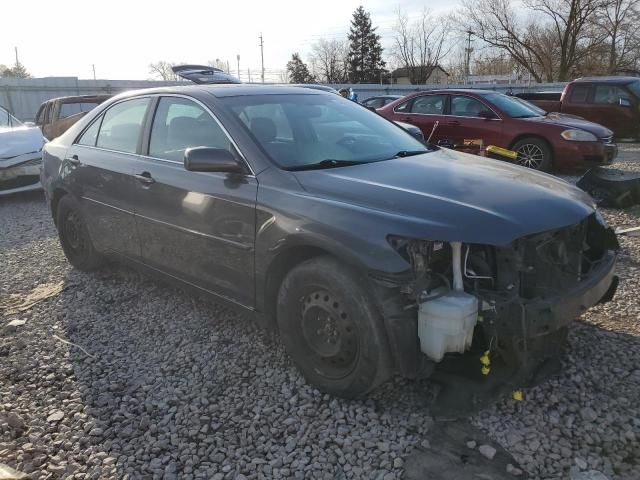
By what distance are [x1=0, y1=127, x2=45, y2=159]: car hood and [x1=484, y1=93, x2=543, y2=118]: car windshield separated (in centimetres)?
795

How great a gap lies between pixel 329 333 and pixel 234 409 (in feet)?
2.19

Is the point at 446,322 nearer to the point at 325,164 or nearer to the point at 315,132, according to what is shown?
the point at 325,164

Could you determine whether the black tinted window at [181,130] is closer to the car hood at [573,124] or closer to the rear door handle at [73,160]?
the rear door handle at [73,160]

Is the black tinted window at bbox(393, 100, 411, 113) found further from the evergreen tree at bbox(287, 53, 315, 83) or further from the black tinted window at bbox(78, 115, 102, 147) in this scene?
the evergreen tree at bbox(287, 53, 315, 83)

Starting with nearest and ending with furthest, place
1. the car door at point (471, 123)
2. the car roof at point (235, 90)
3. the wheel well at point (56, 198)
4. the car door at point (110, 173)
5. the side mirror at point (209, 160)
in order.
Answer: the side mirror at point (209, 160), the car roof at point (235, 90), the car door at point (110, 173), the wheel well at point (56, 198), the car door at point (471, 123)

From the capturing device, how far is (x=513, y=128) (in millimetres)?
9617

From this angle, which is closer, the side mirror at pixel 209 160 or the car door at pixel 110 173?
the side mirror at pixel 209 160

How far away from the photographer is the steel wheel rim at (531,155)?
9.52m

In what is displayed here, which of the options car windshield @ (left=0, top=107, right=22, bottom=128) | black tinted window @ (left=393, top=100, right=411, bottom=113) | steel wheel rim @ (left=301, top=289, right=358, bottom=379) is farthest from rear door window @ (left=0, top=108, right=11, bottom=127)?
steel wheel rim @ (left=301, top=289, right=358, bottom=379)

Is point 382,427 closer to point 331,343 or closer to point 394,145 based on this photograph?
point 331,343

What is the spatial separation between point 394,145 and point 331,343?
5.21 feet

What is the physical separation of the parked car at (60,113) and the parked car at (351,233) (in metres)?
8.89

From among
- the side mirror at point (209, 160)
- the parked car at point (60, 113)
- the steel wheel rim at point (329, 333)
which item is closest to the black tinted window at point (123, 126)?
the side mirror at point (209, 160)

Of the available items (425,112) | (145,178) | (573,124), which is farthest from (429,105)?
(145,178)
